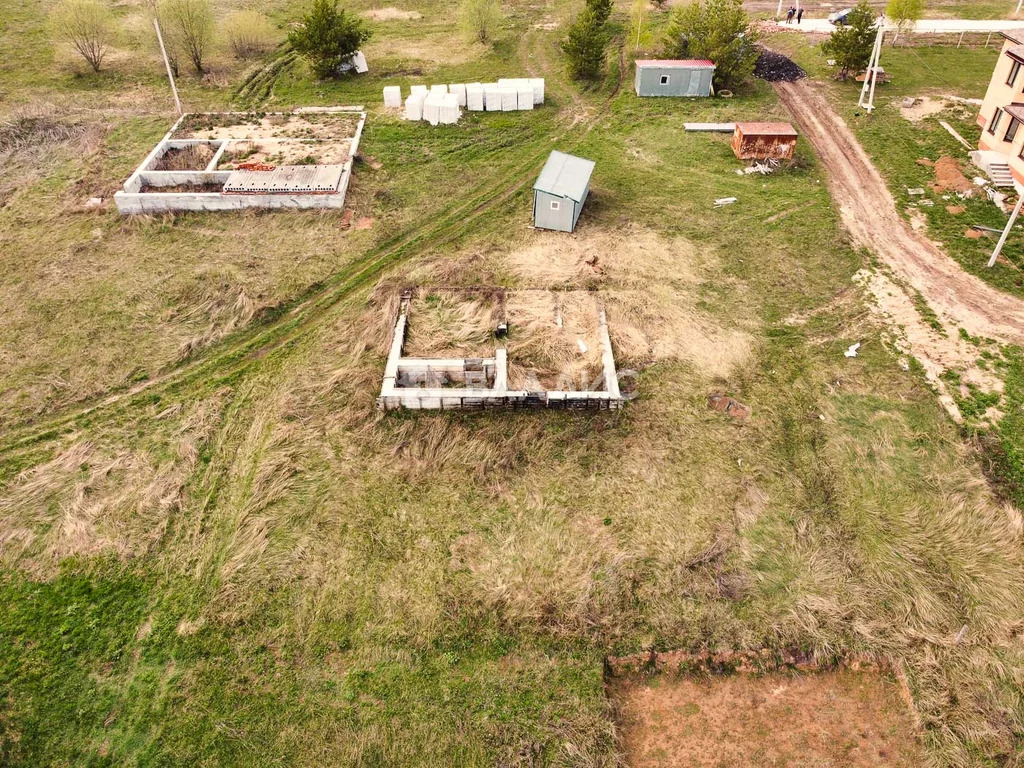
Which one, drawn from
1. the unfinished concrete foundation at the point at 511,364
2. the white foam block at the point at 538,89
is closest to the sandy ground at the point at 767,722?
the unfinished concrete foundation at the point at 511,364

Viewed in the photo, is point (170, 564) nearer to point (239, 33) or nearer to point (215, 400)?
point (215, 400)

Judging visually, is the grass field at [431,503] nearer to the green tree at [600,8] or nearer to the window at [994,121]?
the window at [994,121]

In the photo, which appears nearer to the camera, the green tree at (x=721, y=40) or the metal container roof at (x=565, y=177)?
the metal container roof at (x=565, y=177)

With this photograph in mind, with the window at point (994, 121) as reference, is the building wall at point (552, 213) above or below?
below

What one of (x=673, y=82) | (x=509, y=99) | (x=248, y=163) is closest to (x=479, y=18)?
(x=509, y=99)

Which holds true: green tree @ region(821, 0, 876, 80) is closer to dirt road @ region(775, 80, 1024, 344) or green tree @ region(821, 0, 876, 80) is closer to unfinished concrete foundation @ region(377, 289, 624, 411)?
dirt road @ region(775, 80, 1024, 344)

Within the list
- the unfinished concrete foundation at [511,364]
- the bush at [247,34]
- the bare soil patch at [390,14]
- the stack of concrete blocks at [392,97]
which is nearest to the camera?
the unfinished concrete foundation at [511,364]

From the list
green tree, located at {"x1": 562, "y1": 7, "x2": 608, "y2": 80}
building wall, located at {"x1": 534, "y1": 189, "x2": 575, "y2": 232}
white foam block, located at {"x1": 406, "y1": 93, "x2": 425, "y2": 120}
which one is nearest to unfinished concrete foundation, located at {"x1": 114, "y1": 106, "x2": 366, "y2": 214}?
white foam block, located at {"x1": 406, "y1": 93, "x2": 425, "y2": 120}
